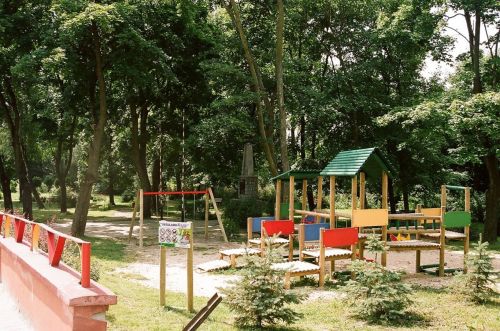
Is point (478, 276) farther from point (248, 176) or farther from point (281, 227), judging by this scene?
point (248, 176)

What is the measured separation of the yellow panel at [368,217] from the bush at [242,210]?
10.5m

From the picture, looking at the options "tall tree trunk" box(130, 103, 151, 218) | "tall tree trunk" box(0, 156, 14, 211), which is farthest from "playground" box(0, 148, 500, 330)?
"tall tree trunk" box(130, 103, 151, 218)

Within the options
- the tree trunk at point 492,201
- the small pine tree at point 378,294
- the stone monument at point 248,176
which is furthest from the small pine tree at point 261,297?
the stone monument at point 248,176

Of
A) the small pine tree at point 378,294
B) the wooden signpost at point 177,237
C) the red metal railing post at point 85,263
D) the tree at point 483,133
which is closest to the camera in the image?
the red metal railing post at point 85,263

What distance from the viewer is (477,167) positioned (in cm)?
2544

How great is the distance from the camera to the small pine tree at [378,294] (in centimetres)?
756

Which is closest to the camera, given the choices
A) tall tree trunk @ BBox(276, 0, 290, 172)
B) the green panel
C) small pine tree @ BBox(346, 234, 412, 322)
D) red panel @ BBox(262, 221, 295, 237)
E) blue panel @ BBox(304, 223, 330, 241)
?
small pine tree @ BBox(346, 234, 412, 322)

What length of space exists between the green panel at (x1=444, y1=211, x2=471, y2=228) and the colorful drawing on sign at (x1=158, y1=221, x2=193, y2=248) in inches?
275

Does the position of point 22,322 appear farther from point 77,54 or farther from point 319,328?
point 77,54

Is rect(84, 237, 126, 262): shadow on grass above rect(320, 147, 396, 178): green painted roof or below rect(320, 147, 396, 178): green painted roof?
below

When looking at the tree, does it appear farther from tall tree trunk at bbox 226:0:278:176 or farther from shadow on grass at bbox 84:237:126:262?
shadow on grass at bbox 84:237:126:262

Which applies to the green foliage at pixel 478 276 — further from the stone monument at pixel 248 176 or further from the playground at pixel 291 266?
the stone monument at pixel 248 176

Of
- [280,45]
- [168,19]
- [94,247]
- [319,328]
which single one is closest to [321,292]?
[319,328]

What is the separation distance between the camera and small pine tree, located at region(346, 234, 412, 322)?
756cm
